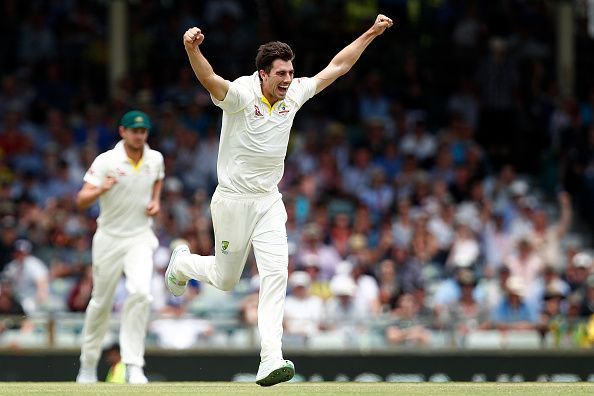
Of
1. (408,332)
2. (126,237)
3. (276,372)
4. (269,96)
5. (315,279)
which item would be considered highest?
(269,96)

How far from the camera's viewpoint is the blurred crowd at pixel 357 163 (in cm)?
1459

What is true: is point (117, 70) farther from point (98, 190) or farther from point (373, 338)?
point (98, 190)

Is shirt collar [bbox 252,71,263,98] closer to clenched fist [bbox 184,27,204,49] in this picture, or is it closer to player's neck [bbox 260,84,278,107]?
player's neck [bbox 260,84,278,107]

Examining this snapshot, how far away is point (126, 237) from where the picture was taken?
446 inches

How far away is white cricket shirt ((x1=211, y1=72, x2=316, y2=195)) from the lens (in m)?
9.23

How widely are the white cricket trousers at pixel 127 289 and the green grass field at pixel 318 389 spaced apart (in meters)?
1.39

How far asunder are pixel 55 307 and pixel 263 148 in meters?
5.91

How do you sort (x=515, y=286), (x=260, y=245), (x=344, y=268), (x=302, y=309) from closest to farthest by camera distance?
(x=260, y=245), (x=302, y=309), (x=515, y=286), (x=344, y=268)

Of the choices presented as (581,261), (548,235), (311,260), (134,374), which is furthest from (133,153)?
(548,235)

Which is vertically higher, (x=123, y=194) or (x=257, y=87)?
(x=257, y=87)

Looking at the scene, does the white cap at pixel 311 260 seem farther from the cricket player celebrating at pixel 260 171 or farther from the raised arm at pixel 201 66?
the raised arm at pixel 201 66

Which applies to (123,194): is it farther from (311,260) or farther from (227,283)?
(311,260)

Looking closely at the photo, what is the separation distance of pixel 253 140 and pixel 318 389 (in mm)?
1604

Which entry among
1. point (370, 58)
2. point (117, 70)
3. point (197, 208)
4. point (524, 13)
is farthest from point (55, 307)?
point (524, 13)
